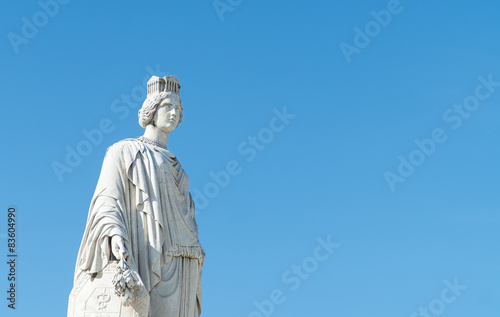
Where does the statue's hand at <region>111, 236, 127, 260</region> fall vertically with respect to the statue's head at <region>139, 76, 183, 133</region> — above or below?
below

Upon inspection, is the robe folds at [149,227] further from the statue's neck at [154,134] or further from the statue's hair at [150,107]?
the statue's hair at [150,107]

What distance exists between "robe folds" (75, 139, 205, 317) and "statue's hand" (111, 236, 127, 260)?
0.10 m

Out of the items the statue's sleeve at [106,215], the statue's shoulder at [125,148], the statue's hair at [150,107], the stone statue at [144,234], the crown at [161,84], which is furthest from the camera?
the crown at [161,84]

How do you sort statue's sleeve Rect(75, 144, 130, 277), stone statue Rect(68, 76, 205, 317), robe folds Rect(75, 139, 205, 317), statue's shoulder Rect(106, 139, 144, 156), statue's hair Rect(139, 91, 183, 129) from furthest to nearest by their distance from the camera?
statue's hair Rect(139, 91, 183, 129), statue's shoulder Rect(106, 139, 144, 156), robe folds Rect(75, 139, 205, 317), statue's sleeve Rect(75, 144, 130, 277), stone statue Rect(68, 76, 205, 317)

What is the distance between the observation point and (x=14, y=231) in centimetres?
1850

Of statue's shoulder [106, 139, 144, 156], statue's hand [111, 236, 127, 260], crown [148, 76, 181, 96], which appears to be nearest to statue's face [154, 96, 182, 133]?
crown [148, 76, 181, 96]

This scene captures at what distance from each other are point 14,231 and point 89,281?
393 cm

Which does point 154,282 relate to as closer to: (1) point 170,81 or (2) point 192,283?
(2) point 192,283

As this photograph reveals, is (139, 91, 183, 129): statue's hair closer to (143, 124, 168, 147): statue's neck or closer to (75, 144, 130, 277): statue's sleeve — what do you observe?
(143, 124, 168, 147): statue's neck

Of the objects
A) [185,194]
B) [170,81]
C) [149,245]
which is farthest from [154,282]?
[170,81]

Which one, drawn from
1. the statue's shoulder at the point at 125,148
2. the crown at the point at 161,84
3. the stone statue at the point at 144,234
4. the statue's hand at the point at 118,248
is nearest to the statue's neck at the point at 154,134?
the stone statue at the point at 144,234

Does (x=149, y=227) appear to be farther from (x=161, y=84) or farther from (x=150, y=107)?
(x=161, y=84)

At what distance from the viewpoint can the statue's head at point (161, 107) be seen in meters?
16.9

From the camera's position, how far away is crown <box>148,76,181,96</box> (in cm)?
1700
